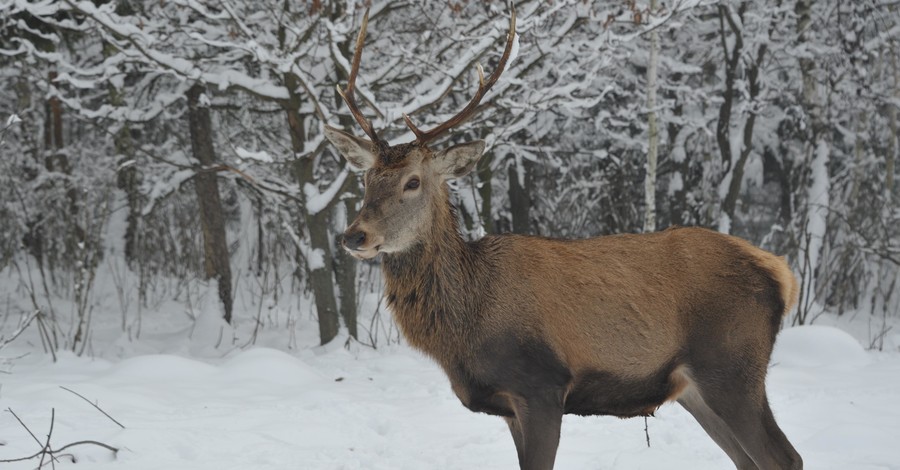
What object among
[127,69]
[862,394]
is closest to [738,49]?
[862,394]

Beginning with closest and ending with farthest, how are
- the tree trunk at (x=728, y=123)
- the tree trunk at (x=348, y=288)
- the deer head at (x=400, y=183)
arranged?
the deer head at (x=400, y=183) < the tree trunk at (x=348, y=288) < the tree trunk at (x=728, y=123)

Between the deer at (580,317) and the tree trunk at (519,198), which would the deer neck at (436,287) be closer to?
the deer at (580,317)

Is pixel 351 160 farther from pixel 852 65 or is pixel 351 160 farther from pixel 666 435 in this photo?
pixel 852 65

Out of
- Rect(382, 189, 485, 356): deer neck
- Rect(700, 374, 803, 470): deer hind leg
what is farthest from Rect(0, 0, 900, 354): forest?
Rect(700, 374, 803, 470): deer hind leg

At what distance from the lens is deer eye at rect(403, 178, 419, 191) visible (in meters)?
4.22

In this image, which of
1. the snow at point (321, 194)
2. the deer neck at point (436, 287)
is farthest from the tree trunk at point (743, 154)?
the deer neck at point (436, 287)

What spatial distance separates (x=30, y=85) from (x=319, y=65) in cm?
→ 780

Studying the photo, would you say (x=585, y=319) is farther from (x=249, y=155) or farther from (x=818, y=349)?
(x=818, y=349)

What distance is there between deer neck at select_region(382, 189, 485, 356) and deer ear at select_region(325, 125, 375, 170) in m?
0.47

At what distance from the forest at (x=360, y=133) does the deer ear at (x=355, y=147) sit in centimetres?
107

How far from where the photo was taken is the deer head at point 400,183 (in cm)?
404

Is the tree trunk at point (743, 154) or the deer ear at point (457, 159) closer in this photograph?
the deer ear at point (457, 159)

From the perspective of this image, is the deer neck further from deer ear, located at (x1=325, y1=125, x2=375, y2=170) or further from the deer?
deer ear, located at (x1=325, y1=125, x2=375, y2=170)

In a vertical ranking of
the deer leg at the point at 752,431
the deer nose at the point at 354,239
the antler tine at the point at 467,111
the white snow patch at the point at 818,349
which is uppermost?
the antler tine at the point at 467,111
